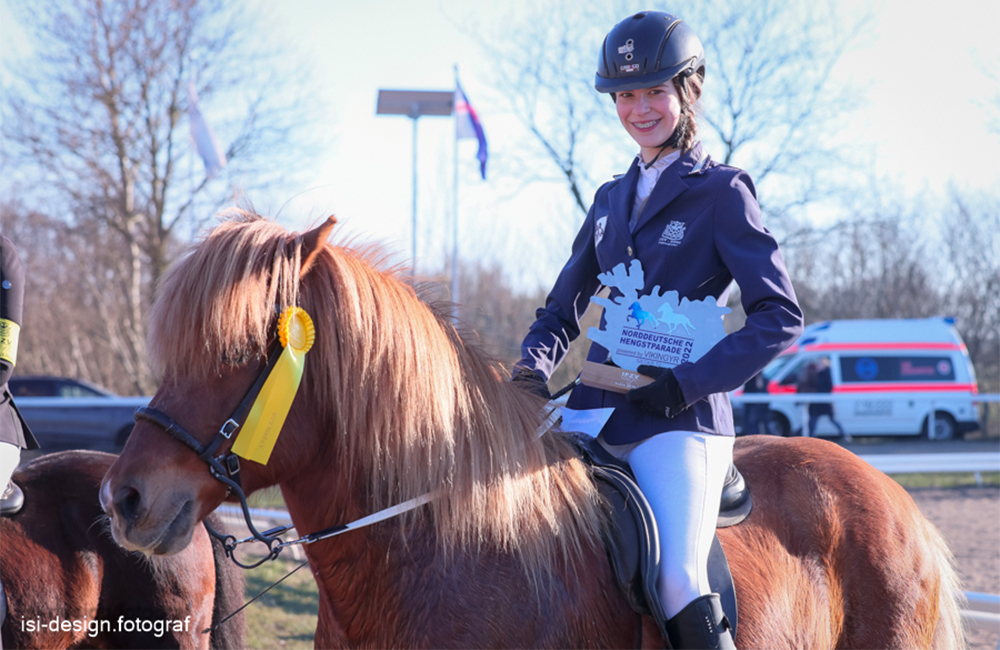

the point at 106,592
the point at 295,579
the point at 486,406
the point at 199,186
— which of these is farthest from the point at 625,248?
the point at 199,186

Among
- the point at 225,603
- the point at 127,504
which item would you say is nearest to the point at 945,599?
the point at 127,504

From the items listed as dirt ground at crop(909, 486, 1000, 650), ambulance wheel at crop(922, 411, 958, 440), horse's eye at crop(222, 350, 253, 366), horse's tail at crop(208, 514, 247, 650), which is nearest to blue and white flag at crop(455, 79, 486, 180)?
dirt ground at crop(909, 486, 1000, 650)

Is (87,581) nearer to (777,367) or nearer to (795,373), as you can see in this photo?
(795,373)

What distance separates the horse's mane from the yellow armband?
A: 60.3 inches

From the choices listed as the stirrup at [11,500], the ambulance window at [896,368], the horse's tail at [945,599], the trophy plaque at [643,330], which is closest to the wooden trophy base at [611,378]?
the trophy plaque at [643,330]

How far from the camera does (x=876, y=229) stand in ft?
77.9

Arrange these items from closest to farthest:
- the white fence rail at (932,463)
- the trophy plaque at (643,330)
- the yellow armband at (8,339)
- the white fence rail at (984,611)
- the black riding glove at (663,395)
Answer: the black riding glove at (663,395) < the trophy plaque at (643,330) < the yellow armband at (8,339) < the white fence rail at (984,611) < the white fence rail at (932,463)

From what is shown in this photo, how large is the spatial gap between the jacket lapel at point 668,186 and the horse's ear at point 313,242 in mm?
908

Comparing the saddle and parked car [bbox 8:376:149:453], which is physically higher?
the saddle

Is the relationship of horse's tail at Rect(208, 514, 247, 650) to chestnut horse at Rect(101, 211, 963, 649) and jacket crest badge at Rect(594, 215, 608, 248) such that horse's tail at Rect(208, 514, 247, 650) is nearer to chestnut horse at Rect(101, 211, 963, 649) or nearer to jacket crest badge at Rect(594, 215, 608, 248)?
chestnut horse at Rect(101, 211, 963, 649)

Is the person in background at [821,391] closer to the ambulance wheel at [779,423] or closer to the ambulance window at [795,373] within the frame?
the ambulance window at [795,373]

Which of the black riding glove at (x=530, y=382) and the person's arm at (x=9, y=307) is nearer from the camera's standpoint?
the black riding glove at (x=530, y=382)

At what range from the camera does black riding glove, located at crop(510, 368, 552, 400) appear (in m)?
2.14

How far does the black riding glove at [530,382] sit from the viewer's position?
7.02 ft
